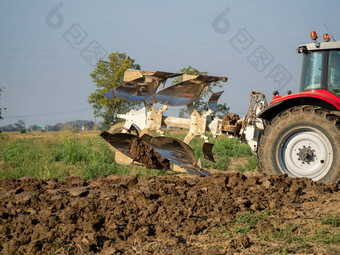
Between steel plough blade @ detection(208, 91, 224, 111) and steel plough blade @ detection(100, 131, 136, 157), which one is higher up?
steel plough blade @ detection(208, 91, 224, 111)

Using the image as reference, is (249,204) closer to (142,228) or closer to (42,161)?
(142,228)

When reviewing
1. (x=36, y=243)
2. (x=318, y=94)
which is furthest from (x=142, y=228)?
(x=318, y=94)

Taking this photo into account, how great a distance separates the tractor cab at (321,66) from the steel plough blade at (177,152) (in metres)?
2.22

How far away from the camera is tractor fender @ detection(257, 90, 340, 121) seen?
6262 mm

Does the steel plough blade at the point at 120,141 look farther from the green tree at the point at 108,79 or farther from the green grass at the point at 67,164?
the green tree at the point at 108,79

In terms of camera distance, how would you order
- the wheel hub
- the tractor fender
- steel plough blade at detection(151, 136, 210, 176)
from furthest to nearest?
1. steel plough blade at detection(151, 136, 210, 176)
2. the wheel hub
3. the tractor fender

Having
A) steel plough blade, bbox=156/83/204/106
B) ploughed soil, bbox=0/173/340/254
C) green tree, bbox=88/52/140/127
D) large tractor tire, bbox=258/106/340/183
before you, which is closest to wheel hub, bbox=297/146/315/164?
large tractor tire, bbox=258/106/340/183

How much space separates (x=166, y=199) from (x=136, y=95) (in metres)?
3.07

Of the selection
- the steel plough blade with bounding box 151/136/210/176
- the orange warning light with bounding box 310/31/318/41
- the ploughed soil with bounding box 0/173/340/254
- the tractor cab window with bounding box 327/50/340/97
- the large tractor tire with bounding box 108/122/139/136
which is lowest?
the ploughed soil with bounding box 0/173/340/254

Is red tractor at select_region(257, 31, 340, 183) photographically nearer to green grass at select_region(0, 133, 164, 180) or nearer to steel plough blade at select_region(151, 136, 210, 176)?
steel plough blade at select_region(151, 136, 210, 176)

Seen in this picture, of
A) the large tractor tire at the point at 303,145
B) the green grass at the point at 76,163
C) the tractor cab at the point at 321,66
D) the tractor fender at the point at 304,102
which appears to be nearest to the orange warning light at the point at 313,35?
the tractor cab at the point at 321,66

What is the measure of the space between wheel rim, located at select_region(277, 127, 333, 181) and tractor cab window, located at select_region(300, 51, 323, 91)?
0.76 m

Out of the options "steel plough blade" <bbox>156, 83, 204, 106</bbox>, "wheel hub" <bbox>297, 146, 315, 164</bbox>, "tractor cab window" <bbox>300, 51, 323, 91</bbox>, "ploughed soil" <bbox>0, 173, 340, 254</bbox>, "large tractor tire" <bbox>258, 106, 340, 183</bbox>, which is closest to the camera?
"ploughed soil" <bbox>0, 173, 340, 254</bbox>

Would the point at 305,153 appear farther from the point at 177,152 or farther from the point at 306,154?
the point at 177,152
